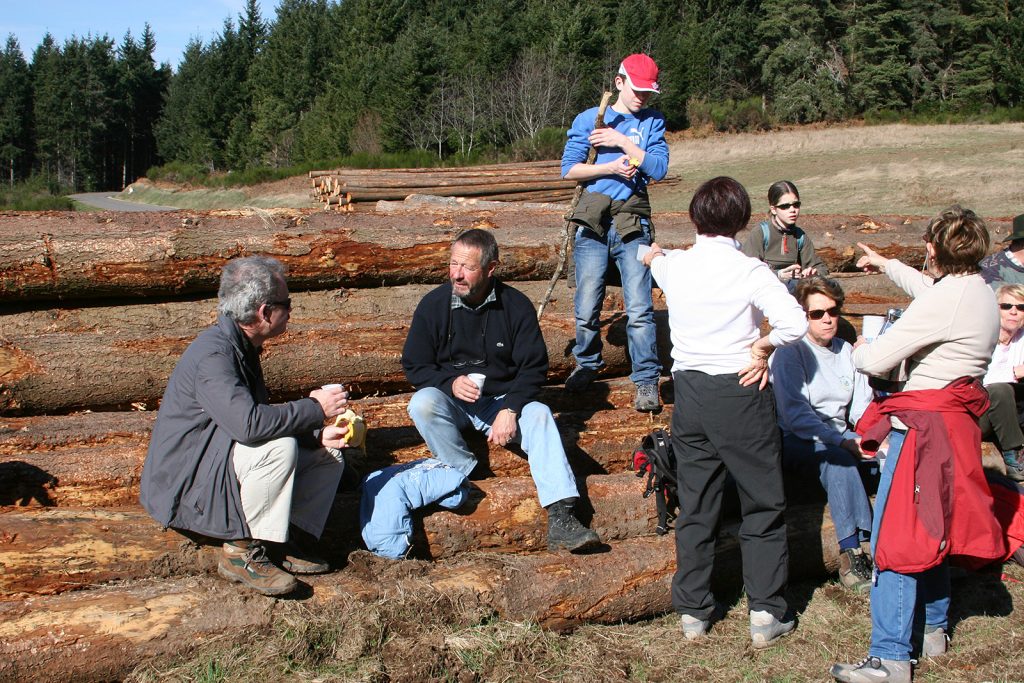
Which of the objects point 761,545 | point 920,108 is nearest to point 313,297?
point 761,545

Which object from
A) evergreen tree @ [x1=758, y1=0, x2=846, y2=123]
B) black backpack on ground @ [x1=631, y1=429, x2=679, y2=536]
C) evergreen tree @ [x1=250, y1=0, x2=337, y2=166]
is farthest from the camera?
evergreen tree @ [x1=250, y1=0, x2=337, y2=166]

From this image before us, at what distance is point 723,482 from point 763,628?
736mm

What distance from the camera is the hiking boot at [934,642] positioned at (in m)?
4.61

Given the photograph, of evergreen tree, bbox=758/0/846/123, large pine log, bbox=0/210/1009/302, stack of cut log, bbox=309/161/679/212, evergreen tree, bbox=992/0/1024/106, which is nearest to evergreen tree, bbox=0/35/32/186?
evergreen tree, bbox=758/0/846/123

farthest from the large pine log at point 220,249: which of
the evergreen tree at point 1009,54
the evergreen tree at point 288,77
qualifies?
the evergreen tree at point 288,77

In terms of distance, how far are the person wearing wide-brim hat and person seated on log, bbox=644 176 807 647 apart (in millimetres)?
3615

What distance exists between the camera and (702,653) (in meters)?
4.57

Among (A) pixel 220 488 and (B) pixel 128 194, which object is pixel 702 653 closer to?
(A) pixel 220 488

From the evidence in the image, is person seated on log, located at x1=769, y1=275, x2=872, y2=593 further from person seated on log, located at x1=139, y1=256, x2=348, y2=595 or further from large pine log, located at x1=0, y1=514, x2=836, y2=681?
person seated on log, located at x1=139, y1=256, x2=348, y2=595

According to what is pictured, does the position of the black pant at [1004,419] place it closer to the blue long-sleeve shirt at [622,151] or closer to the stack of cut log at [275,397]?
the stack of cut log at [275,397]

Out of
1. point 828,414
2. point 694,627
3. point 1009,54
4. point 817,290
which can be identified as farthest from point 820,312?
point 1009,54

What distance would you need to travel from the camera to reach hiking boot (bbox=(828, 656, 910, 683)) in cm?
427

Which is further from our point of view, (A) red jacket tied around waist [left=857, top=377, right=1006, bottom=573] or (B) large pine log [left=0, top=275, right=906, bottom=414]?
(B) large pine log [left=0, top=275, right=906, bottom=414]

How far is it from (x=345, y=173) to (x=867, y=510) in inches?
653
